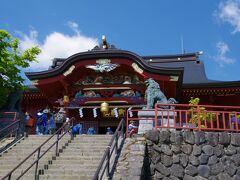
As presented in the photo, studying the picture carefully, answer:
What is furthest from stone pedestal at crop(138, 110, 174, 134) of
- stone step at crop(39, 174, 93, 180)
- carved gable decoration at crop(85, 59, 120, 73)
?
carved gable decoration at crop(85, 59, 120, 73)

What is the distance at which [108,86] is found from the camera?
706 inches

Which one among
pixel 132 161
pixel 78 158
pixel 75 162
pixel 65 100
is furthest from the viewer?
pixel 65 100

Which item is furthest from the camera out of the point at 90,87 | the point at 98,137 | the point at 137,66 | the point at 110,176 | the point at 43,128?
the point at 90,87

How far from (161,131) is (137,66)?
6.72 m

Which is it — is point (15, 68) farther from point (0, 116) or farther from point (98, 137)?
point (98, 137)

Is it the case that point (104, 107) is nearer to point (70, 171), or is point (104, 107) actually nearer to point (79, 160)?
point (79, 160)

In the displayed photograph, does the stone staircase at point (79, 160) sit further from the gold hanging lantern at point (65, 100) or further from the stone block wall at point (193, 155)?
the gold hanging lantern at point (65, 100)

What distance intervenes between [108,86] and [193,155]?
853 centimetres

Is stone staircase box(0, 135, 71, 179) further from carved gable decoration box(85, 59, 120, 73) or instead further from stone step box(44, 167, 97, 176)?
carved gable decoration box(85, 59, 120, 73)

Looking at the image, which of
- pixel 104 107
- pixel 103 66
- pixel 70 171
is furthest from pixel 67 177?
pixel 103 66

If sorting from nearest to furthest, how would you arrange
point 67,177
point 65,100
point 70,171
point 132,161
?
point 67,177, point 132,161, point 70,171, point 65,100

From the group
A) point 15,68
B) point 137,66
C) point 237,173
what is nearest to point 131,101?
point 137,66

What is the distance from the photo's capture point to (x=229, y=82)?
16953mm

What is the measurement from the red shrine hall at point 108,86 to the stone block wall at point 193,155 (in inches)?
237
